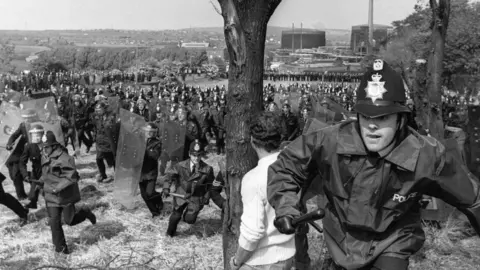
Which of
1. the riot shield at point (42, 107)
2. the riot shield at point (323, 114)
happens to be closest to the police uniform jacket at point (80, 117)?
the riot shield at point (42, 107)

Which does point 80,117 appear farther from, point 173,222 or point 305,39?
point 305,39

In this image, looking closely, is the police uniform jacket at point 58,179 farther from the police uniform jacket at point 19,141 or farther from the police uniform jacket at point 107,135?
the police uniform jacket at point 107,135

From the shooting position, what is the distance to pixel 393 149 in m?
2.43

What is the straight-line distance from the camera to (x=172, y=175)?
21.6 ft

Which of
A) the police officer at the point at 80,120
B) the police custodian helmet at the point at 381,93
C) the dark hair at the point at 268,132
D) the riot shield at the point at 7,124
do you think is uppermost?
the police custodian helmet at the point at 381,93

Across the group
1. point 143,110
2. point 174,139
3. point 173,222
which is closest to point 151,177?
point 173,222

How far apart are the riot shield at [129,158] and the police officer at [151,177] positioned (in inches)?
2.8

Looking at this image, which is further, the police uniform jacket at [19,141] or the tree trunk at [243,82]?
the police uniform jacket at [19,141]

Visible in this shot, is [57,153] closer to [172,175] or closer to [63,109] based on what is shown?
[172,175]

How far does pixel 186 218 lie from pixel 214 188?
51 cm

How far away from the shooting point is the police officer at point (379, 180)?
2416mm

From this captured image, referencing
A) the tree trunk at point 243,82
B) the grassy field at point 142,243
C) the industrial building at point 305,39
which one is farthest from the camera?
the industrial building at point 305,39

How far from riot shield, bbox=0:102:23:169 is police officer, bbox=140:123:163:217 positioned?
2.26 m

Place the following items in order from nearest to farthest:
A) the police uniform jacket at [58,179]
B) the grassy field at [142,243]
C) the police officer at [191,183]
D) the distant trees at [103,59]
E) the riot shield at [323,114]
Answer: the grassy field at [142,243] < the police uniform jacket at [58,179] < the police officer at [191,183] < the riot shield at [323,114] < the distant trees at [103,59]
